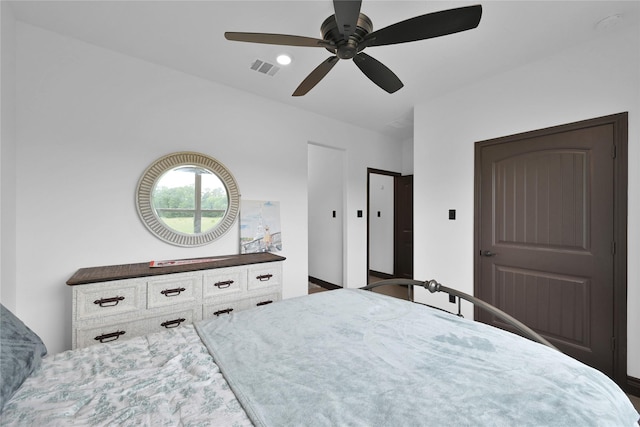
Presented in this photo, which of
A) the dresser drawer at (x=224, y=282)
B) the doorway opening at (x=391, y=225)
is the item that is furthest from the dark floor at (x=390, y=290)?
Answer: the dresser drawer at (x=224, y=282)

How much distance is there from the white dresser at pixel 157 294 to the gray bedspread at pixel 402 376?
971 mm

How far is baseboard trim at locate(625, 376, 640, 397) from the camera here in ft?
6.24

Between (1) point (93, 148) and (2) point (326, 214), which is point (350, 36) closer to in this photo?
(1) point (93, 148)

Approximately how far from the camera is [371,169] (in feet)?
14.4

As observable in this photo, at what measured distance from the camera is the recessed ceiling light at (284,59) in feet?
7.58

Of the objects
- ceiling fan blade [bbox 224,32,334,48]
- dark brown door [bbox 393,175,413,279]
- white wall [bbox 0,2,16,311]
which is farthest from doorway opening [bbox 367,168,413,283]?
white wall [bbox 0,2,16,311]

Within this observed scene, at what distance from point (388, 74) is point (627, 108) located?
71.0 inches

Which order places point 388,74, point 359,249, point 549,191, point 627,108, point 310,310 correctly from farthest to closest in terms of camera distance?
point 359,249, point 549,191, point 627,108, point 388,74, point 310,310

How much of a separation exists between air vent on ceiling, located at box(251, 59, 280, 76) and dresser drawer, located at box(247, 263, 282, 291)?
73.3 inches

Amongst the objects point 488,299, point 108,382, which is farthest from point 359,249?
point 108,382

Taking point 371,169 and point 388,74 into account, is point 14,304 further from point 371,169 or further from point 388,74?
point 371,169

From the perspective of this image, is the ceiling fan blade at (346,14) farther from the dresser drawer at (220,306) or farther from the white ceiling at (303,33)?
the dresser drawer at (220,306)

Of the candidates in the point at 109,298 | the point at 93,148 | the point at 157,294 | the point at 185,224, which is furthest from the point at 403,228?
the point at 93,148

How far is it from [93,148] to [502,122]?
3651 millimetres
